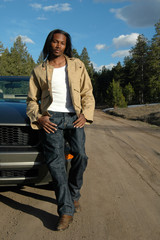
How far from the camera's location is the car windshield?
13.8 ft

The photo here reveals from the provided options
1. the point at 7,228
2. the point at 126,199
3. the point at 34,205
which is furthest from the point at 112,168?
the point at 7,228

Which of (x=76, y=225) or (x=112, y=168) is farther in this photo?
(x=112, y=168)

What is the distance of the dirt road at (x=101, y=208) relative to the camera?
229 centimetres

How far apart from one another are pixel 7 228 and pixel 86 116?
140 centimetres

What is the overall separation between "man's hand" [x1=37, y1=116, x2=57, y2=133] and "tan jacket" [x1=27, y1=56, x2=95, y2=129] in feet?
0.20

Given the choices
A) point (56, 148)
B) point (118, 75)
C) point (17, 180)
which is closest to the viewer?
point (56, 148)

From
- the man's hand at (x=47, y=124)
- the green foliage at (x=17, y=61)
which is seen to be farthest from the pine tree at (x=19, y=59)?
the man's hand at (x=47, y=124)

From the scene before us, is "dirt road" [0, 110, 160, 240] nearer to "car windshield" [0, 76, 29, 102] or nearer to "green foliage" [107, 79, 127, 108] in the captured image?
"car windshield" [0, 76, 29, 102]

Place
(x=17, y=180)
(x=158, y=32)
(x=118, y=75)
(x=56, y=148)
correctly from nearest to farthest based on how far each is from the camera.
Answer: (x=56, y=148), (x=17, y=180), (x=158, y=32), (x=118, y=75)

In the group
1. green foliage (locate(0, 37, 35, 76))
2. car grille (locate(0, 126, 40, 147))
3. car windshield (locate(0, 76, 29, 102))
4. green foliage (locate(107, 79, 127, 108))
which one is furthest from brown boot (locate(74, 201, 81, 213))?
green foliage (locate(0, 37, 35, 76))

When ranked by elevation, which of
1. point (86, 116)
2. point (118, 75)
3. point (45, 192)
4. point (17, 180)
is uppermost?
point (118, 75)

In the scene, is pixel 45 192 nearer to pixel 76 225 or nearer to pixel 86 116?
pixel 76 225

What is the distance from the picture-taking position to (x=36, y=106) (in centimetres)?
261

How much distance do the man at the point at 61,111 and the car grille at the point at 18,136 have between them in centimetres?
24
